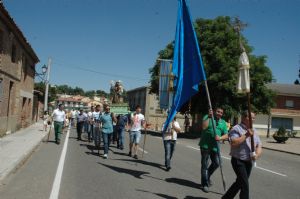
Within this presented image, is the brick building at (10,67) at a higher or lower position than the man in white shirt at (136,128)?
higher

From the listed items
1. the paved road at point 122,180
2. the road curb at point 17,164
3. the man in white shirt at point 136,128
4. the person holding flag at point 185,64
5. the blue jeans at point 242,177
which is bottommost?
the paved road at point 122,180

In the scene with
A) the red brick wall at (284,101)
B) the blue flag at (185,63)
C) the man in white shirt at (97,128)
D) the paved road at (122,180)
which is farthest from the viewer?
the red brick wall at (284,101)

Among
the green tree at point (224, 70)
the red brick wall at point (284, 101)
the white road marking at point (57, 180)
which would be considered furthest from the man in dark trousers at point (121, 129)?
the red brick wall at point (284, 101)

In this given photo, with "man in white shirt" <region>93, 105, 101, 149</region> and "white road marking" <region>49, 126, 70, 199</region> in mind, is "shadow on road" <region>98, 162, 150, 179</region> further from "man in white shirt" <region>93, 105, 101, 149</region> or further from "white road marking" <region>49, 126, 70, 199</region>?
"man in white shirt" <region>93, 105, 101, 149</region>

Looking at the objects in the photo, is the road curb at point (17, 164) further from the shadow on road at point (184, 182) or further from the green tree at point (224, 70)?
the green tree at point (224, 70)

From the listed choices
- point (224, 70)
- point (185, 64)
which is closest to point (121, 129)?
point (185, 64)

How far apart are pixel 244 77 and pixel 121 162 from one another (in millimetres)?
6450

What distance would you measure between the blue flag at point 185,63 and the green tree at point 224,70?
2180 cm

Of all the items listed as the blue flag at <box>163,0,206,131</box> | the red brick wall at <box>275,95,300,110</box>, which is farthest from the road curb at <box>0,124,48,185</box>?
the red brick wall at <box>275,95,300,110</box>

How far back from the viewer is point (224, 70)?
30.4 metres

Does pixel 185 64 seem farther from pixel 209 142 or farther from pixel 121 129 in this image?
pixel 121 129

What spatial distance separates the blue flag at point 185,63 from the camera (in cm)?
816

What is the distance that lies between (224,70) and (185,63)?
74.1 ft

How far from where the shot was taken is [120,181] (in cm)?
873
